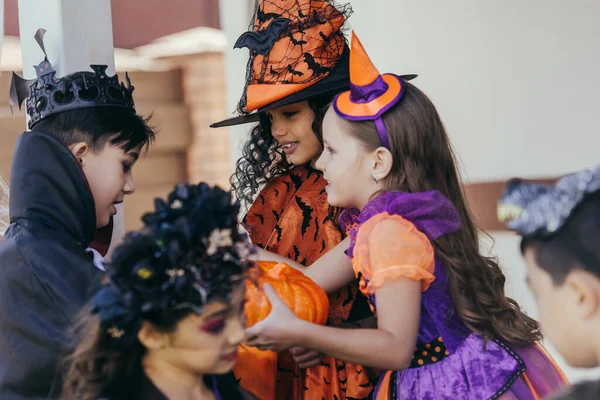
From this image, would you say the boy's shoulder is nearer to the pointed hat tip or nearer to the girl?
the girl

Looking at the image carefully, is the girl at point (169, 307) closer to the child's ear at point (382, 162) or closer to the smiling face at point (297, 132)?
the child's ear at point (382, 162)

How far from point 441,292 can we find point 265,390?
54cm

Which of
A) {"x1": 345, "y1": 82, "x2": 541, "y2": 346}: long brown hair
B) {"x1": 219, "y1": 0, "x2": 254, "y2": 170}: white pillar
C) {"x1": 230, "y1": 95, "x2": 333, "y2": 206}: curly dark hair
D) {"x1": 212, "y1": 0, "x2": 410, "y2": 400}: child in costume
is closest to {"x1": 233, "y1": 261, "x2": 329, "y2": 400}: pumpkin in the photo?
{"x1": 212, "y1": 0, "x2": 410, "y2": 400}: child in costume

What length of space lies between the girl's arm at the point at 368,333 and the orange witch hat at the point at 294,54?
2.48ft

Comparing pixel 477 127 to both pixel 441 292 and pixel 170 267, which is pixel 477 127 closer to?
pixel 441 292

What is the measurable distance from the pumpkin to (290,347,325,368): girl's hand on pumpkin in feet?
0.21

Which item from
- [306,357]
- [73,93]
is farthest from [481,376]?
[73,93]

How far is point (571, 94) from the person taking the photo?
4.17 metres

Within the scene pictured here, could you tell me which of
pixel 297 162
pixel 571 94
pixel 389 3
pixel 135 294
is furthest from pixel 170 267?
pixel 389 3

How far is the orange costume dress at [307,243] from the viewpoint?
254 cm

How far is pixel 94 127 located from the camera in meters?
2.40

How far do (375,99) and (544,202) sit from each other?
2.98 ft

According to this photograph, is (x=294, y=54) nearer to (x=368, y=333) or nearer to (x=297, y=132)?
(x=297, y=132)

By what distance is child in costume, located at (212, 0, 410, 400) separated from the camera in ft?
8.43
